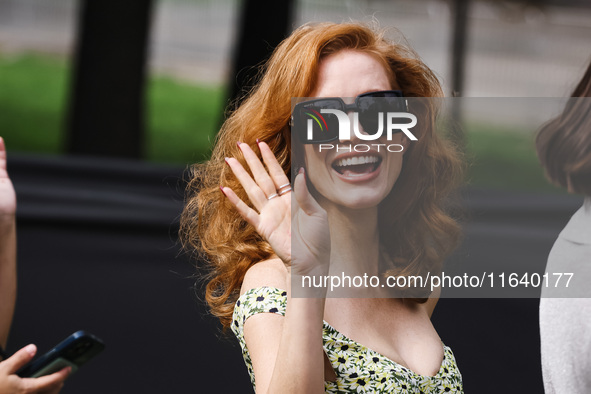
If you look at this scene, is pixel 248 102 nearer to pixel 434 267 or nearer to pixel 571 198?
pixel 434 267

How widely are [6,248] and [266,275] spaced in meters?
0.63

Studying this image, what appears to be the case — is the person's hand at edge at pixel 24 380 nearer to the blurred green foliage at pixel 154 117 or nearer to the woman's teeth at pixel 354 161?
the woman's teeth at pixel 354 161

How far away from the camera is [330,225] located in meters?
1.69

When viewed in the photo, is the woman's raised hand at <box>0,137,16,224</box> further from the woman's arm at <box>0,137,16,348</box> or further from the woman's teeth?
the woman's teeth

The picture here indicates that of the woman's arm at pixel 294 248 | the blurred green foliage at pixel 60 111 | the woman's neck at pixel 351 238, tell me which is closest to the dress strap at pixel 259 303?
the woman's arm at pixel 294 248

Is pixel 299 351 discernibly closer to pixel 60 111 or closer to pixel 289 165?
pixel 289 165

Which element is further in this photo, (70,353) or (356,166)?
(356,166)

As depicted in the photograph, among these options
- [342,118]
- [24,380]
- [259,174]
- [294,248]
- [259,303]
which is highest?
[342,118]

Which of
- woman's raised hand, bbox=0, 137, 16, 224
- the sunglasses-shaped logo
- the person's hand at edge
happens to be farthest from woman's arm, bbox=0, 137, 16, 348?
the sunglasses-shaped logo

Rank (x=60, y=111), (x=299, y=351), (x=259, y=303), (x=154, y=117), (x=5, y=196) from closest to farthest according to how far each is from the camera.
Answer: (x=299, y=351)
(x=259, y=303)
(x=5, y=196)
(x=60, y=111)
(x=154, y=117)

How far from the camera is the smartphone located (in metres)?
1.33

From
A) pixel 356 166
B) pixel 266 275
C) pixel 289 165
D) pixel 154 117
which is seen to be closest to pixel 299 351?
pixel 266 275

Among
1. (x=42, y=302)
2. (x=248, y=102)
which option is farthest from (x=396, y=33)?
(x=42, y=302)

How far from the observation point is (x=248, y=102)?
5.77ft
